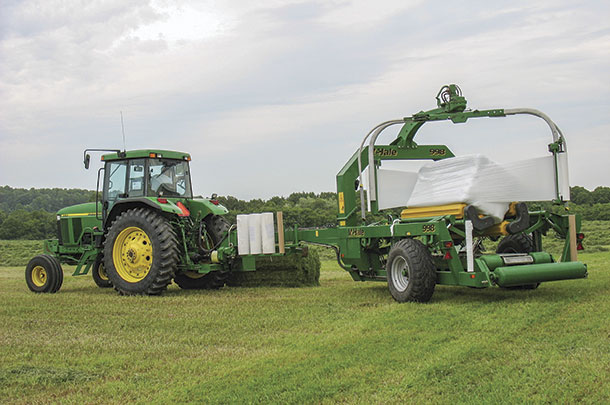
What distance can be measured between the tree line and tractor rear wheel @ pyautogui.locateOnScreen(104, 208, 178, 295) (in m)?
1.64

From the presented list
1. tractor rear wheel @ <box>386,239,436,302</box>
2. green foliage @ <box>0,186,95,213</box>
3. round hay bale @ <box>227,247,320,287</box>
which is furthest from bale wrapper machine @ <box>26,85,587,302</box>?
green foliage @ <box>0,186,95,213</box>

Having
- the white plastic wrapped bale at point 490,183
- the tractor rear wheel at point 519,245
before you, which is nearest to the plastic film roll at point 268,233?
the white plastic wrapped bale at point 490,183

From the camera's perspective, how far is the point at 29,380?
16.0 ft

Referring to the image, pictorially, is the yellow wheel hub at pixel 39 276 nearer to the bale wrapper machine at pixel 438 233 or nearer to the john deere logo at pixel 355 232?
the bale wrapper machine at pixel 438 233

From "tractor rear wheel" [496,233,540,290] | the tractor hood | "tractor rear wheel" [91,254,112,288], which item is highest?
the tractor hood

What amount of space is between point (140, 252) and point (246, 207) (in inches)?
188

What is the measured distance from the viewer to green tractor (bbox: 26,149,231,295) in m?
10.2

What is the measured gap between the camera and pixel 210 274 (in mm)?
11469

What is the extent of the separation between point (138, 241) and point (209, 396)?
647 cm

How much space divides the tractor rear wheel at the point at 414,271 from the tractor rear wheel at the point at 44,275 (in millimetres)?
6266

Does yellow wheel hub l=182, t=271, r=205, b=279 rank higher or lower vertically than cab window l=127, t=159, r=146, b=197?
lower

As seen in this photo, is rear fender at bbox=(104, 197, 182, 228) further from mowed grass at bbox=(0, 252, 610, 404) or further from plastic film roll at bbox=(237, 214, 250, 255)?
mowed grass at bbox=(0, 252, 610, 404)

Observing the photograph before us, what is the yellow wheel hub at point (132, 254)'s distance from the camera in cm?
1044

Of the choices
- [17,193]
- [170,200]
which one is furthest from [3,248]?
[170,200]
